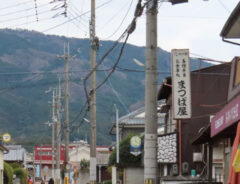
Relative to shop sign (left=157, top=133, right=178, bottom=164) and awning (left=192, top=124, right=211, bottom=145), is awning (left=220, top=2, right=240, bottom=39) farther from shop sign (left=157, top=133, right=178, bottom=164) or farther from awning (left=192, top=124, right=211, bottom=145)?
shop sign (left=157, top=133, right=178, bottom=164)

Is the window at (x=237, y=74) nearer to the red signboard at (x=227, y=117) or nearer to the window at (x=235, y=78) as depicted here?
the window at (x=235, y=78)

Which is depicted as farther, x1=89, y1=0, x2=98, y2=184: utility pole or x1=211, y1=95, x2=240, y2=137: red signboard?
x1=89, y1=0, x2=98, y2=184: utility pole

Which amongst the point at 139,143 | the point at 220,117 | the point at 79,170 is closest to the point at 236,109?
the point at 220,117

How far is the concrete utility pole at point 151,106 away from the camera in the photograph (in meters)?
17.3

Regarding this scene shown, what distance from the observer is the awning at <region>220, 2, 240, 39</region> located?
16.9m

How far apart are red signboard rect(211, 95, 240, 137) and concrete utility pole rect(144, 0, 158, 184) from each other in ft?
5.76

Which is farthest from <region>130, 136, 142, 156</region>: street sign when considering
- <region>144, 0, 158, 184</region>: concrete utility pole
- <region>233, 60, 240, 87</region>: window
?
<region>144, 0, 158, 184</region>: concrete utility pole

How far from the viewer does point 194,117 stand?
3219 cm

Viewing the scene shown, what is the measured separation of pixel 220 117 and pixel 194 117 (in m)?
15.5

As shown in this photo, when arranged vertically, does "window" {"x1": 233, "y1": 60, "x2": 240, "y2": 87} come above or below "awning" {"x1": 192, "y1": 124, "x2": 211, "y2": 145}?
above

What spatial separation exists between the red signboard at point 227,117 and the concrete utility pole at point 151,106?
1.75 metres

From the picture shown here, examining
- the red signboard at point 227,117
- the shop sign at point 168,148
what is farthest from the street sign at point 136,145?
the red signboard at point 227,117

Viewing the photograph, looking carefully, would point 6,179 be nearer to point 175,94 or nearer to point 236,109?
point 175,94

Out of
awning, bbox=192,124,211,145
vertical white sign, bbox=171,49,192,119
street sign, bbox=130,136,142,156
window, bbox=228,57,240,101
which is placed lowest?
awning, bbox=192,124,211,145
